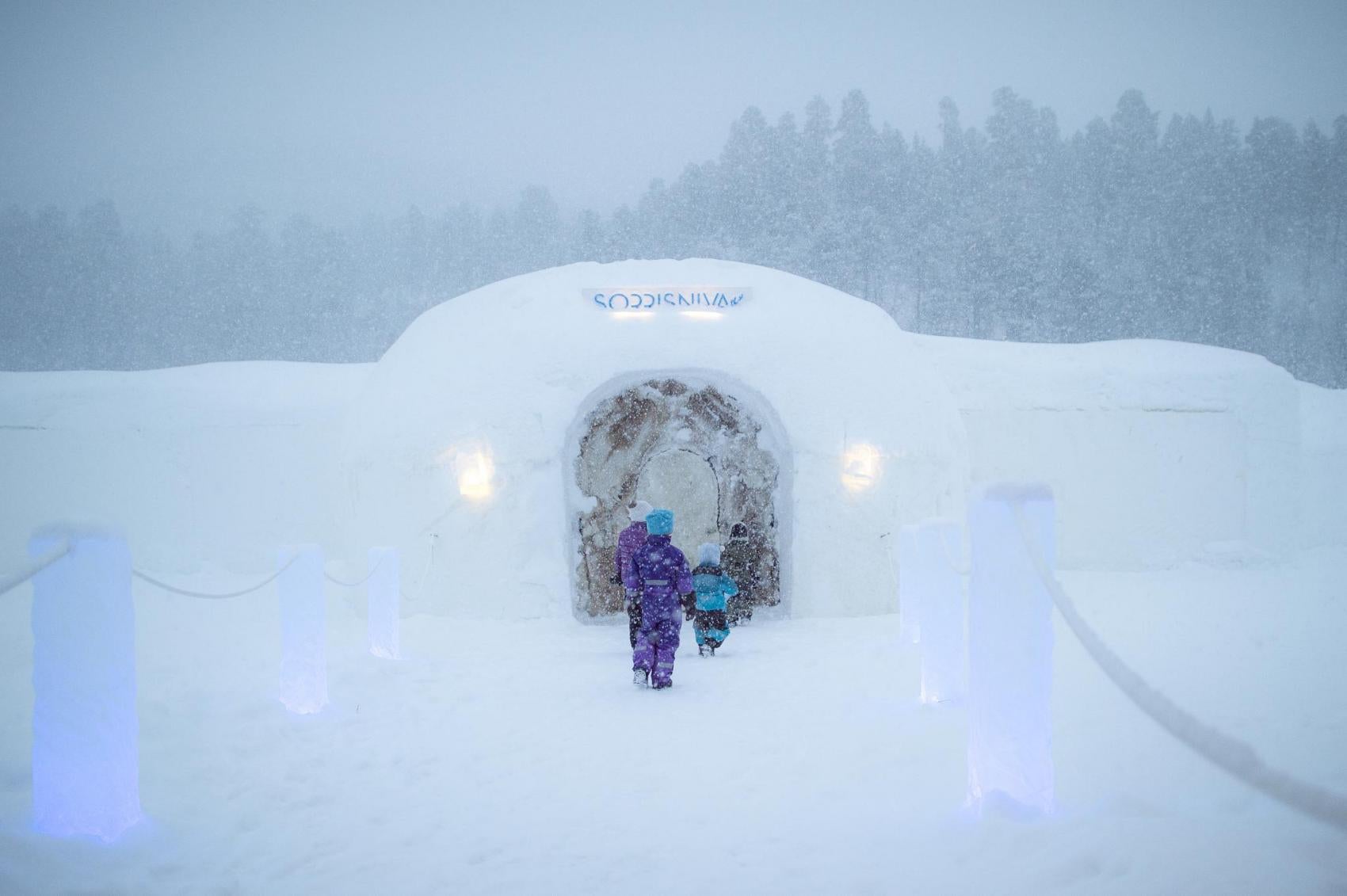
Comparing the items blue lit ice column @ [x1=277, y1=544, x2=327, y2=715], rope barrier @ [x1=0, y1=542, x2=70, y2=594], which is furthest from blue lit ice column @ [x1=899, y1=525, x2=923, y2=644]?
rope barrier @ [x1=0, y1=542, x2=70, y2=594]

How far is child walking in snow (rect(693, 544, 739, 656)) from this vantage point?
7.73m

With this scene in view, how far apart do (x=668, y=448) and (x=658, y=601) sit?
372 centimetres

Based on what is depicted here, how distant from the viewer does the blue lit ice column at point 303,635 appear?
17.4 ft

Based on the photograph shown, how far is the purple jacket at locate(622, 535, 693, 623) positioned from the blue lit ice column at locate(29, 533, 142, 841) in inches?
147

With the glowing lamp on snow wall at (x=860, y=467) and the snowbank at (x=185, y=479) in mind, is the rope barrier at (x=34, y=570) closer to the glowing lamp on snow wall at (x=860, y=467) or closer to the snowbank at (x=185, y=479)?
the glowing lamp on snow wall at (x=860, y=467)

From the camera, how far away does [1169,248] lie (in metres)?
34.8

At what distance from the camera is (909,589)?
7.80m

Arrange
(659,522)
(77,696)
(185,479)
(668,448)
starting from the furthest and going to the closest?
(185,479), (668,448), (659,522), (77,696)

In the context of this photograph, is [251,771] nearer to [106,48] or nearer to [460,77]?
[106,48]

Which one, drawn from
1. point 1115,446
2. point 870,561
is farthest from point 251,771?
point 1115,446

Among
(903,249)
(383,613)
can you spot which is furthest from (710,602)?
(903,249)

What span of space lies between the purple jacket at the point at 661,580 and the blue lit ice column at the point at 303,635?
2.21 metres

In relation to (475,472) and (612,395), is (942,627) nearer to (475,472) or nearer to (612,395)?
(612,395)

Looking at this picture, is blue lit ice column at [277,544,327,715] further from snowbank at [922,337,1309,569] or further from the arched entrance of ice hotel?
snowbank at [922,337,1309,569]
